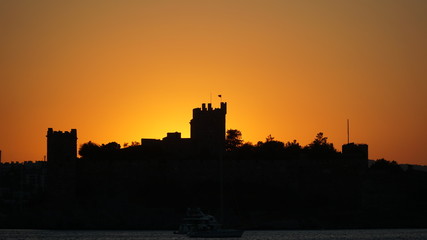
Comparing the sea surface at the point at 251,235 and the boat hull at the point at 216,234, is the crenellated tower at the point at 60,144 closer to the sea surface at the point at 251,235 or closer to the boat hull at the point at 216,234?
the sea surface at the point at 251,235

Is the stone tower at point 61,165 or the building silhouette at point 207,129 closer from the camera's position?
the stone tower at point 61,165

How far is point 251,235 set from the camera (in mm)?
90750

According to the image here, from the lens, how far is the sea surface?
86.9m

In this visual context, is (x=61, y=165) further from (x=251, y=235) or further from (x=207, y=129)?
(x=207, y=129)

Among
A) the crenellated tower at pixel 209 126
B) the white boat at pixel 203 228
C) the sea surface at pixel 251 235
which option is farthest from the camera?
the crenellated tower at pixel 209 126

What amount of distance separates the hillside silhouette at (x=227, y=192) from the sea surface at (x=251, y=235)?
2.09 meters

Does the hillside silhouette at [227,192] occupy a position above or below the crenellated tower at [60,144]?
below

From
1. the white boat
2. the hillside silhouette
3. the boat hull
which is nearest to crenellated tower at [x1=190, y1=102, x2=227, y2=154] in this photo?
the hillside silhouette

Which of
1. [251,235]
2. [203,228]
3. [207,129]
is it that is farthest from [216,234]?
[207,129]

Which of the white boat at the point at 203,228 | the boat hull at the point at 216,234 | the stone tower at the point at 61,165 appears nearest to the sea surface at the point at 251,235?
the white boat at the point at 203,228

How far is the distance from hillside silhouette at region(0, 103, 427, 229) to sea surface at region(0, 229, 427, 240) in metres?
2.09

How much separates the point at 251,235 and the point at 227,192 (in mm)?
11456

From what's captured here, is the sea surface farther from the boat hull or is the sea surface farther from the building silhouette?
the building silhouette

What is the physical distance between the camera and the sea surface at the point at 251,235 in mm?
86875
